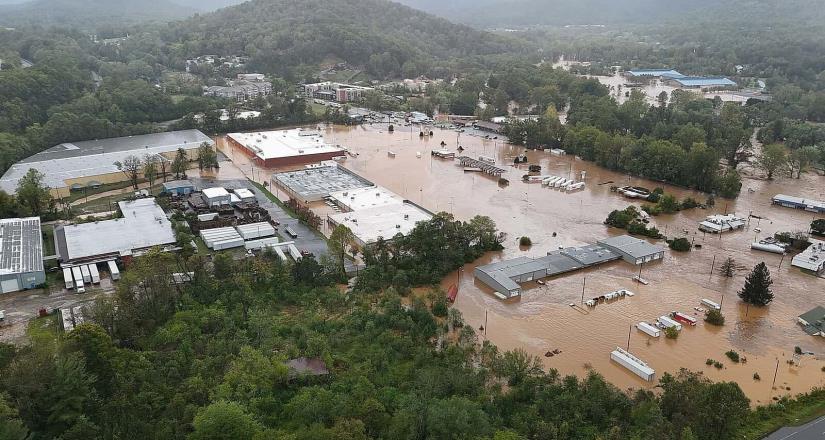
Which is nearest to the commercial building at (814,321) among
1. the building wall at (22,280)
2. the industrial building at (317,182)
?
the industrial building at (317,182)

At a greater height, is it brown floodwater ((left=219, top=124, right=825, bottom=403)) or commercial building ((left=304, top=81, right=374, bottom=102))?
commercial building ((left=304, top=81, right=374, bottom=102))

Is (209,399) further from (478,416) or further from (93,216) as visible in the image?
(93,216)

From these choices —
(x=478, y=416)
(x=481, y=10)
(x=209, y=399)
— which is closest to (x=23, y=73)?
(x=209, y=399)

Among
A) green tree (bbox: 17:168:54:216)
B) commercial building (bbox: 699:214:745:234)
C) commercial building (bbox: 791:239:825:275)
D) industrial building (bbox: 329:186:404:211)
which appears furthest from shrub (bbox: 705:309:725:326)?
green tree (bbox: 17:168:54:216)

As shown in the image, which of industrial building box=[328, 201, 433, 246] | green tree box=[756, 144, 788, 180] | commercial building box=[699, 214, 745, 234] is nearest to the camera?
industrial building box=[328, 201, 433, 246]

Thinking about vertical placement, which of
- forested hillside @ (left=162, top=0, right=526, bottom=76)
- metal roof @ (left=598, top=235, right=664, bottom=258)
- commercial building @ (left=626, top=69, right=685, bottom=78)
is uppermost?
forested hillside @ (left=162, top=0, right=526, bottom=76)

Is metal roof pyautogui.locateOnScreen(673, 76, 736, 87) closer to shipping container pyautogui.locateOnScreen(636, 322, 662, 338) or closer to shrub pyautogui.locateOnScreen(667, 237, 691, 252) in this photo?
shrub pyautogui.locateOnScreen(667, 237, 691, 252)

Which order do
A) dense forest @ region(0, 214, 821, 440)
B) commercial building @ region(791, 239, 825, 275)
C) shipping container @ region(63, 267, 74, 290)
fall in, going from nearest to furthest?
1. dense forest @ region(0, 214, 821, 440)
2. shipping container @ region(63, 267, 74, 290)
3. commercial building @ region(791, 239, 825, 275)

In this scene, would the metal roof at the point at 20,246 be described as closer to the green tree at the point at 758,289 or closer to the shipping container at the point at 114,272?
the shipping container at the point at 114,272
